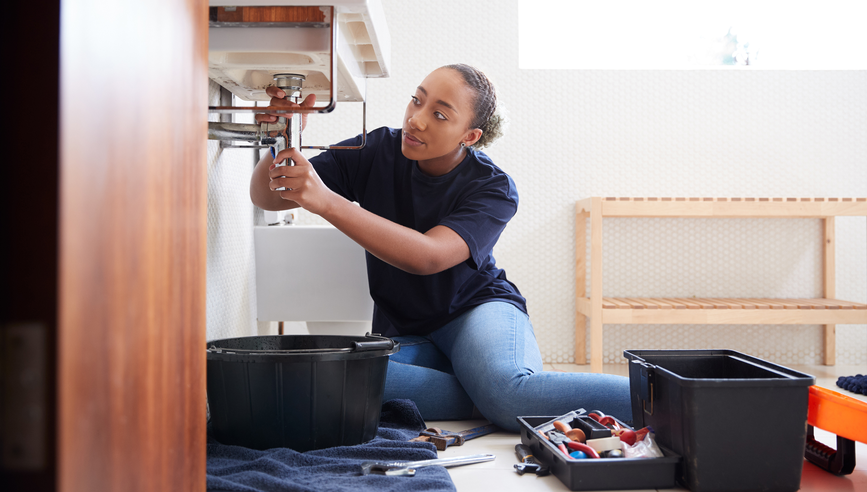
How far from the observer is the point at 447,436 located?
125 cm

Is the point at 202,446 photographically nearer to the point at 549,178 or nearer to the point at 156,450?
the point at 156,450

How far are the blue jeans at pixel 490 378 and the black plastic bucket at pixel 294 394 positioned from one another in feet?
0.96

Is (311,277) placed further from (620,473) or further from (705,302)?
(705,302)

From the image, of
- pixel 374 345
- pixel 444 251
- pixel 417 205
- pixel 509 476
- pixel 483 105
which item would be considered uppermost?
pixel 483 105

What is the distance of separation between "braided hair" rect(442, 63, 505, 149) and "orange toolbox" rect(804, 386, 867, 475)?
936 millimetres

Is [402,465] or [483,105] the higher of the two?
[483,105]

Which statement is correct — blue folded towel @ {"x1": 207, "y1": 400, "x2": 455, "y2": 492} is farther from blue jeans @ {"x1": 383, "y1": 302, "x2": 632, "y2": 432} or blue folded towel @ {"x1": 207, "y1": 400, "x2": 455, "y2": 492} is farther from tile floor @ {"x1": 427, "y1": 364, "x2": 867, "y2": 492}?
blue jeans @ {"x1": 383, "y1": 302, "x2": 632, "y2": 432}

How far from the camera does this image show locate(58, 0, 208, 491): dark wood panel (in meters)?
0.42

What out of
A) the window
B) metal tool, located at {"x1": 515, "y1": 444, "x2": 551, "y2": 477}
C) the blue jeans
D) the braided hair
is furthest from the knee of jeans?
the window

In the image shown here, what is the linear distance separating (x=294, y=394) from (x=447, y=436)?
1.15ft

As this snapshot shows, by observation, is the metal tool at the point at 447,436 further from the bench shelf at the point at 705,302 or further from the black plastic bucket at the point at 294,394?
the bench shelf at the point at 705,302

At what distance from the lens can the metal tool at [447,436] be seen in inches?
47.4

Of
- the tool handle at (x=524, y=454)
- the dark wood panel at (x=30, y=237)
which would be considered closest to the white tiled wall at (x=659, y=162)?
the tool handle at (x=524, y=454)

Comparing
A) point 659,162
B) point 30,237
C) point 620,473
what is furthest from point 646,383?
point 659,162
